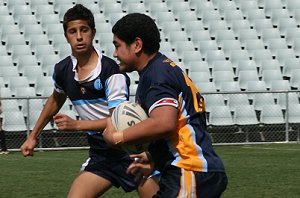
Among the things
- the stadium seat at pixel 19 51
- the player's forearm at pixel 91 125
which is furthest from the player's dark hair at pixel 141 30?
the stadium seat at pixel 19 51

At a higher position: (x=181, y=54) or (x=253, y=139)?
(x=181, y=54)

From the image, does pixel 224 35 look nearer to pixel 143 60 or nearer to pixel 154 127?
pixel 143 60

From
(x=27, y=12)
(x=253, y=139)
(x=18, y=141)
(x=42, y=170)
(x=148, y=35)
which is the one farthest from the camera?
(x=27, y=12)

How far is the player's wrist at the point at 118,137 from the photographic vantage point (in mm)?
4262

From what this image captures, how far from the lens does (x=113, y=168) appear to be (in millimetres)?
6023

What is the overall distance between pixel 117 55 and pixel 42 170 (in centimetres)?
860

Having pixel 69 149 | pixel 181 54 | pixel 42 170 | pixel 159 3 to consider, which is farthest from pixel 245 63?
pixel 42 170

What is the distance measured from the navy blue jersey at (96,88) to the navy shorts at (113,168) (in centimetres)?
8

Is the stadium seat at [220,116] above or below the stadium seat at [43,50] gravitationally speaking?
below

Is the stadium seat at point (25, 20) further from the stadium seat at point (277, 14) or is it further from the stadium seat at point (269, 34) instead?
the stadium seat at point (277, 14)

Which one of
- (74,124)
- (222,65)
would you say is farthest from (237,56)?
(74,124)

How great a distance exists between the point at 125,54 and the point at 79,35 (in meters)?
1.52

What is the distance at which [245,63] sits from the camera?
20312 mm

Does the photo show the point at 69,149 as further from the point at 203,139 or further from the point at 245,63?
the point at 203,139
